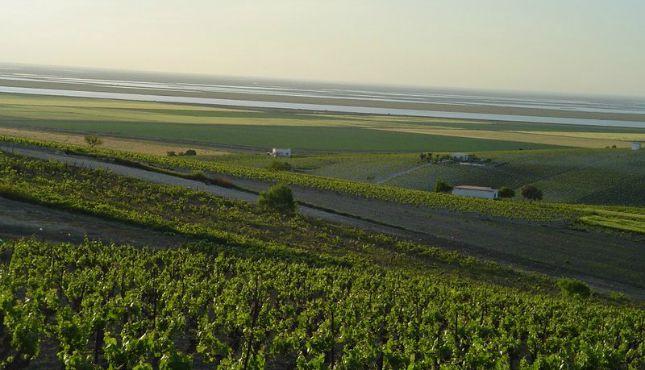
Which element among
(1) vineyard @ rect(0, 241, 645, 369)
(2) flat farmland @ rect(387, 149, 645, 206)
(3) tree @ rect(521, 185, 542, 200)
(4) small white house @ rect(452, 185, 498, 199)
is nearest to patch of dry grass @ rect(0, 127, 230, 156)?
(2) flat farmland @ rect(387, 149, 645, 206)

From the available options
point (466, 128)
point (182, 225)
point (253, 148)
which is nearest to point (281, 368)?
point (182, 225)

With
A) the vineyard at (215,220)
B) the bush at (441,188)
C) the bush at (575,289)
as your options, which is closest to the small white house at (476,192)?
the bush at (441,188)

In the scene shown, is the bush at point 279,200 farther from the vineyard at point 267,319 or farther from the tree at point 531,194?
the tree at point 531,194

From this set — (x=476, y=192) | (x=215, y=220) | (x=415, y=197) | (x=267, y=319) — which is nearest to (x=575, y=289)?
(x=267, y=319)

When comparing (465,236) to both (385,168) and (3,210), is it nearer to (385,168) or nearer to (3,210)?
(3,210)

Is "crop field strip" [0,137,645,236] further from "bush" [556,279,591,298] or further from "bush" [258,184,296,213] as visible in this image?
"bush" [556,279,591,298]

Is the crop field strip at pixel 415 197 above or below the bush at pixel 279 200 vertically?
below

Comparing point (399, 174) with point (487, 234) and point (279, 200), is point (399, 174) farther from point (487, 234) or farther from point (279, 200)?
A: point (279, 200)
